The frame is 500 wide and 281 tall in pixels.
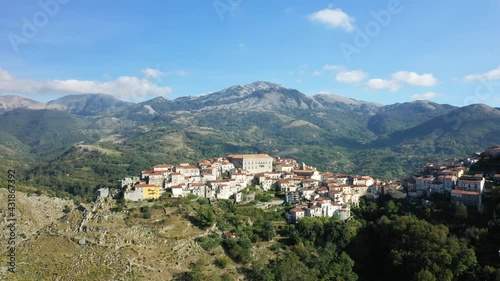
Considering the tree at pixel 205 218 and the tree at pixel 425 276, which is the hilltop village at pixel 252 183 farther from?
the tree at pixel 425 276

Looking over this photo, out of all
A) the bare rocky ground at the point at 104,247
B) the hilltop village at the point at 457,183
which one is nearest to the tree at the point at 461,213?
the hilltop village at the point at 457,183

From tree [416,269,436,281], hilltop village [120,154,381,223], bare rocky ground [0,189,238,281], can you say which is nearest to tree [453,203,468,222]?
tree [416,269,436,281]

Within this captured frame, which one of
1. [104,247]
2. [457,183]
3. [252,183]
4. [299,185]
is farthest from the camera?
[252,183]

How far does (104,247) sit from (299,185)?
98.4ft

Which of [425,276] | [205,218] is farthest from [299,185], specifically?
[425,276]

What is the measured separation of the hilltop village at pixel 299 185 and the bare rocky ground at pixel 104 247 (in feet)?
22.1

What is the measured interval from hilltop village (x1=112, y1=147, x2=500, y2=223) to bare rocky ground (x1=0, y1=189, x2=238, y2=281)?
22.1 feet

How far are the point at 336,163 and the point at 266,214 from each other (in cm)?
11993

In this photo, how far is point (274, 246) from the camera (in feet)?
136

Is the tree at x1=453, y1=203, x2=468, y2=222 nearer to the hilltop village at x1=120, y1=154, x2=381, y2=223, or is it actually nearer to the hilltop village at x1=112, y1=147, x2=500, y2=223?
the hilltop village at x1=112, y1=147, x2=500, y2=223

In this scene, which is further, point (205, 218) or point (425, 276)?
point (205, 218)

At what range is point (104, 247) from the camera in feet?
119

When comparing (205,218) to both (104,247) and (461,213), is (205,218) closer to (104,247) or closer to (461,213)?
(104,247)

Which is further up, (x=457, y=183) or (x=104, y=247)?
(x=457, y=183)
